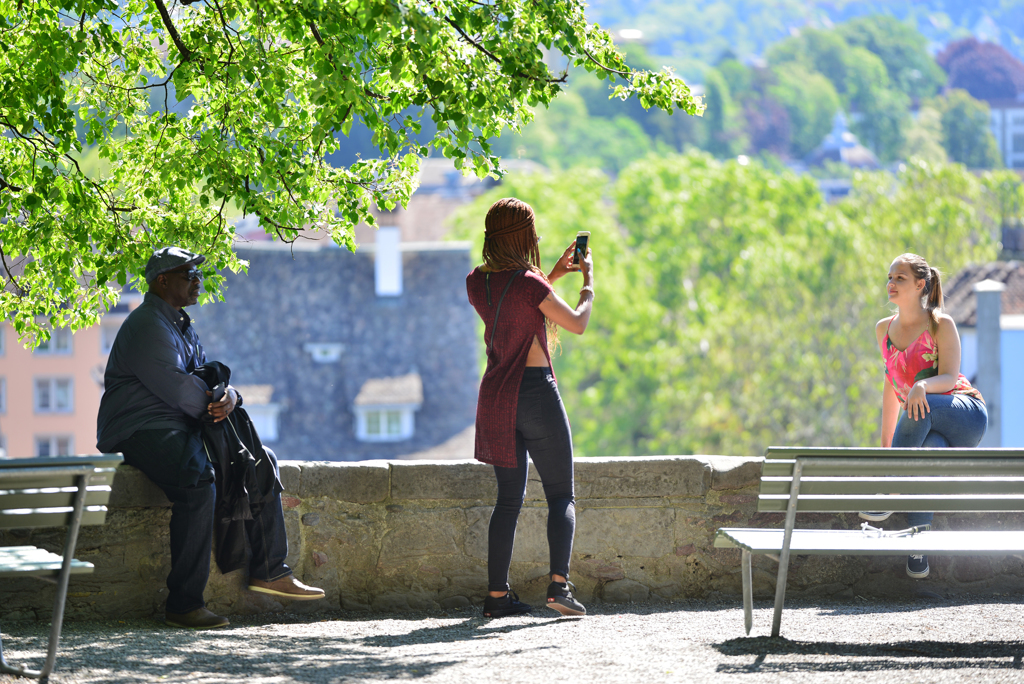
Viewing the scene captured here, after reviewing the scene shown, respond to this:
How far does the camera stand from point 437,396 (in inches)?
1415

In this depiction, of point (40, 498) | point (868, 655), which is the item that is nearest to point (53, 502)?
→ point (40, 498)

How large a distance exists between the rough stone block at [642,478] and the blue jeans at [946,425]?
92 cm

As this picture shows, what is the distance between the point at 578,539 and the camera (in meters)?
5.24

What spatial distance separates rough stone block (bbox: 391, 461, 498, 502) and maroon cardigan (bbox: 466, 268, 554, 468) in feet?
1.96

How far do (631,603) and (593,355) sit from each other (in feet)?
116

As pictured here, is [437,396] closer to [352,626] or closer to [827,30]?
[352,626]

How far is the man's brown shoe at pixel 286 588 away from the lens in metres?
4.77

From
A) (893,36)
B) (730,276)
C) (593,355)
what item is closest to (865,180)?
(730,276)

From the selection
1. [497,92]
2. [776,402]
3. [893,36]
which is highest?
[893,36]

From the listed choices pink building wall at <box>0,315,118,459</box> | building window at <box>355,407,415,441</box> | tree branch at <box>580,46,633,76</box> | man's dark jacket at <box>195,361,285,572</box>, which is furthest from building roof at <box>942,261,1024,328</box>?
pink building wall at <box>0,315,118,459</box>

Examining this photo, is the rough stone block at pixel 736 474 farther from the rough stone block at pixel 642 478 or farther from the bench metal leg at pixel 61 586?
the bench metal leg at pixel 61 586

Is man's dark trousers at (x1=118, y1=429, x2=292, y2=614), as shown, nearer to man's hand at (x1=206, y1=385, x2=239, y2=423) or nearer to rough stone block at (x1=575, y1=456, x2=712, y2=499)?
man's hand at (x1=206, y1=385, x2=239, y2=423)

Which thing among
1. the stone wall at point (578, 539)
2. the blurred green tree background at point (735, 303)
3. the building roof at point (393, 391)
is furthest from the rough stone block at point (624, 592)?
the blurred green tree background at point (735, 303)

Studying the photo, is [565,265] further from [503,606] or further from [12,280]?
[12,280]
